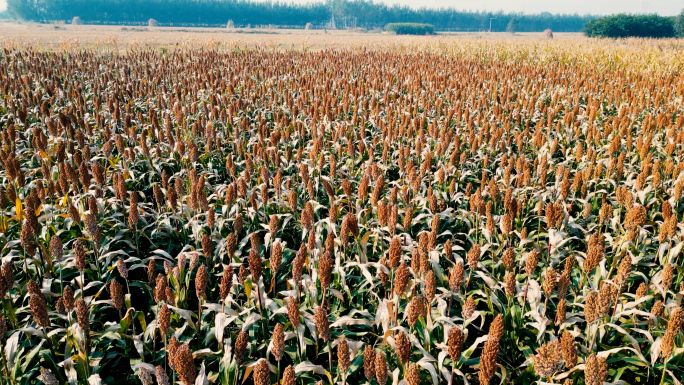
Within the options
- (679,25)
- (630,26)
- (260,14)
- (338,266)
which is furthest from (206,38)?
(260,14)

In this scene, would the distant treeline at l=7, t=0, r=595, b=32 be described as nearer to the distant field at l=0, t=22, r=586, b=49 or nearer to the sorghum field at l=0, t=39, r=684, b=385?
the distant field at l=0, t=22, r=586, b=49

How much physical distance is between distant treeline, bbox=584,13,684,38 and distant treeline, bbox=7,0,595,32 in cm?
6822

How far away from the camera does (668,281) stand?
232 cm

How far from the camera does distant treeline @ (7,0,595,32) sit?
356ft

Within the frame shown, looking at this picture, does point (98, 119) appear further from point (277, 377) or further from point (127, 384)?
point (277, 377)

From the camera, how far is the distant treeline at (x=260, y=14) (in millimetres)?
108562

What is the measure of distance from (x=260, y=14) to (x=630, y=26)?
94161 mm

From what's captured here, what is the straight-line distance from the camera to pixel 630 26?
52500 mm

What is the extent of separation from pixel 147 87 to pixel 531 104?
845cm

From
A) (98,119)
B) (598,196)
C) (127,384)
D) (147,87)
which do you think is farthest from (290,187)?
(147,87)

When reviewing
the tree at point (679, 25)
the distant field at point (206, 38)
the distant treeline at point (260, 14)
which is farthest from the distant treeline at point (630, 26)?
the distant treeline at point (260, 14)

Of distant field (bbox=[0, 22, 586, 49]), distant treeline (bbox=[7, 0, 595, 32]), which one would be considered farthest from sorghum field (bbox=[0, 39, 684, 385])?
distant treeline (bbox=[7, 0, 595, 32])

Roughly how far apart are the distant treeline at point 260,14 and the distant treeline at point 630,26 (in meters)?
68.2

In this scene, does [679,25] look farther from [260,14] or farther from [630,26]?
[260,14]
